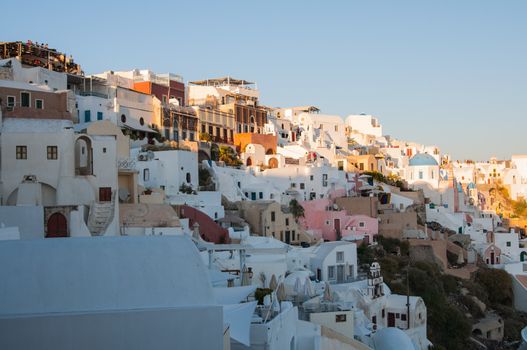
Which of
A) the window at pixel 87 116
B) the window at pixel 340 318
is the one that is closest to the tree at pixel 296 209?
the window at pixel 87 116

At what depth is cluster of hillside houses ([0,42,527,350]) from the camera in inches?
528

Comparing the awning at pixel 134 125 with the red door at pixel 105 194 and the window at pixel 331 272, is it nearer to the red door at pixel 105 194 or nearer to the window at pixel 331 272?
the red door at pixel 105 194

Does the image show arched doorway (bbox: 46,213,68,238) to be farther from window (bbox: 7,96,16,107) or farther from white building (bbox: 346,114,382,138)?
white building (bbox: 346,114,382,138)

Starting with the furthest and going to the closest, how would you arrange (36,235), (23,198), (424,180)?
(424,180)
(23,198)
(36,235)

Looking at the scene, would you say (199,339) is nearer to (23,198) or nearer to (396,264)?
(23,198)

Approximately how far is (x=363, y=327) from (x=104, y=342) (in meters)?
14.7

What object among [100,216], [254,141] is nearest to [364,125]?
[254,141]

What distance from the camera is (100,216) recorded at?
26.3m

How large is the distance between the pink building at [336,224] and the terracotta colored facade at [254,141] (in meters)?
9.70

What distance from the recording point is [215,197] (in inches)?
1474

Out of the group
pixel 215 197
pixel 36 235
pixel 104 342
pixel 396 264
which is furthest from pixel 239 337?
pixel 396 264

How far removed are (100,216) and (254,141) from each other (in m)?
26.3

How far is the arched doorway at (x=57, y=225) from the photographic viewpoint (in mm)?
24484

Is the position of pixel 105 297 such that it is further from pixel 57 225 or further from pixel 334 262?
pixel 334 262
